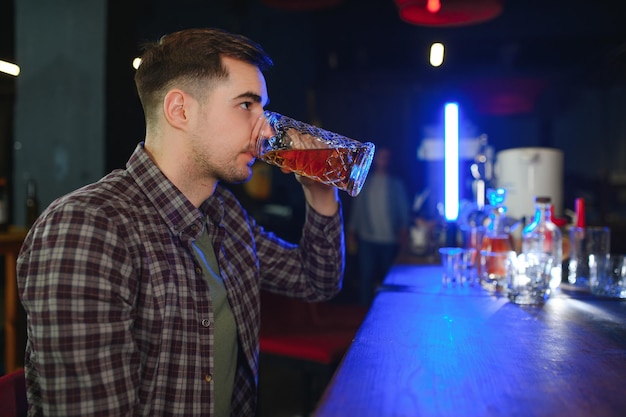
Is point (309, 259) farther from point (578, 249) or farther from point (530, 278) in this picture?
point (578, 249)

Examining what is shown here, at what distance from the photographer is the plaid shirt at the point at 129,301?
975mm

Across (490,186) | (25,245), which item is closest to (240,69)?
(25,245)

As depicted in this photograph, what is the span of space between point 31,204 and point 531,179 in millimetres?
2680

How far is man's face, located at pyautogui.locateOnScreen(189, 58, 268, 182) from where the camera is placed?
136 cm

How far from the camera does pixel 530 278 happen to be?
158 centimetres

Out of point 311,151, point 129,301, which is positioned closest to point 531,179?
point 311,151

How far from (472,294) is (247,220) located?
0.73 m

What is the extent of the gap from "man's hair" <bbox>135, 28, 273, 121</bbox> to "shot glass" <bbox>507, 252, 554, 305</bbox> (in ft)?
3.02

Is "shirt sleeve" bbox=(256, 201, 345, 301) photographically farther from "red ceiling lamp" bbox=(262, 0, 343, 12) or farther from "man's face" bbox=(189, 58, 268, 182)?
"red ceiling lamp" bbox=(262, 0, 343, 12)

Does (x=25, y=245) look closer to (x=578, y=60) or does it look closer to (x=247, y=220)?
(x=247, y=220)

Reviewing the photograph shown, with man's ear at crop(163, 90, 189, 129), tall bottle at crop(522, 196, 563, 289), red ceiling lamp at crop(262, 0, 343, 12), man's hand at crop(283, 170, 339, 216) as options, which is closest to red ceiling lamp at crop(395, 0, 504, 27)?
red ceiling lamp at crop(262, 0, 343, 12)

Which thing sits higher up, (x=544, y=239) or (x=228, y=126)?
(x=228, y=126)

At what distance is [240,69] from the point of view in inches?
54.9

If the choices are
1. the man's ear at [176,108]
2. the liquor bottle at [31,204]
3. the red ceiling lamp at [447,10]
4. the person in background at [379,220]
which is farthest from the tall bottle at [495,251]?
the person in background at [379,220]
